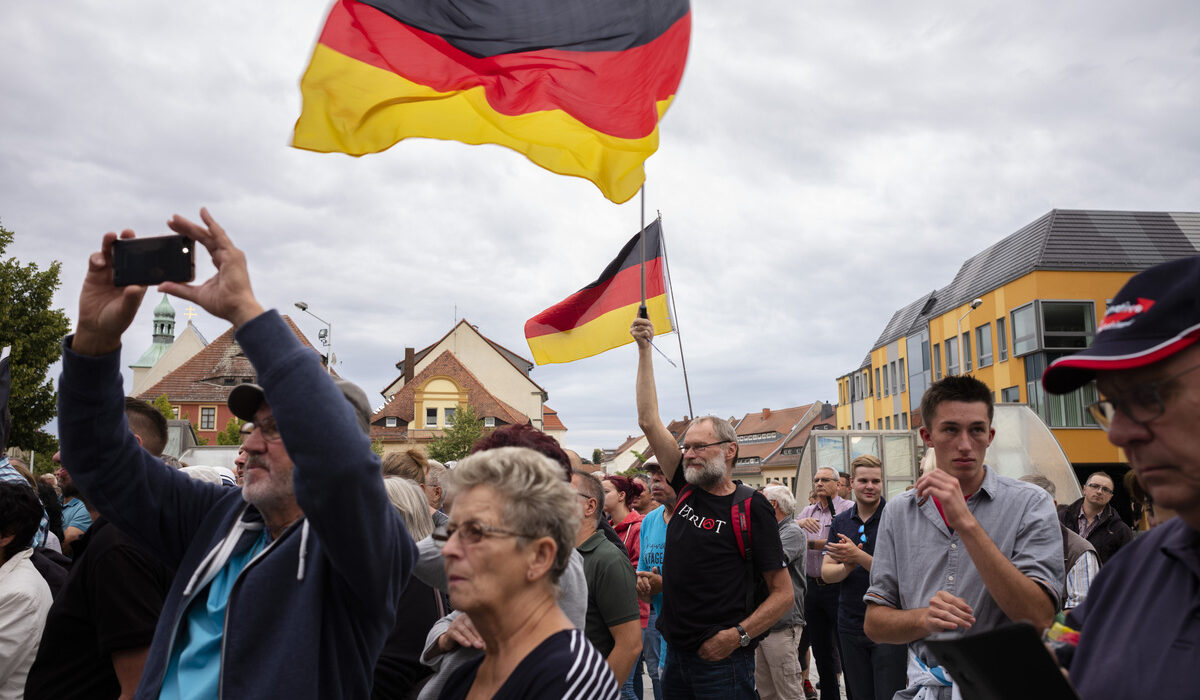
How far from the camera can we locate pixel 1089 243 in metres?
38.4

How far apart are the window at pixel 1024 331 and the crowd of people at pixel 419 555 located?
36.2 meters

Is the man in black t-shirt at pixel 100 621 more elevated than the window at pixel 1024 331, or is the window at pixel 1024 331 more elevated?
the window at pixel 1024 331

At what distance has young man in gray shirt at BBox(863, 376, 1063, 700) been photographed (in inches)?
120

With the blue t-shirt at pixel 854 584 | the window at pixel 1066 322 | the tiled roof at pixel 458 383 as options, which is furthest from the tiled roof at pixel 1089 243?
the blue t-shirt at pixel 854 584

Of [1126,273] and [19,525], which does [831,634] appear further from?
[1126,273]

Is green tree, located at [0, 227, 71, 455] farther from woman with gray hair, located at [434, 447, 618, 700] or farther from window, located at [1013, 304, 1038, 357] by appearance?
window, located at [1013, 304, 1038, 357]

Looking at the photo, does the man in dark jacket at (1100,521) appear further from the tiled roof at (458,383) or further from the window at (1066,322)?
the tiled roof at (458,383)

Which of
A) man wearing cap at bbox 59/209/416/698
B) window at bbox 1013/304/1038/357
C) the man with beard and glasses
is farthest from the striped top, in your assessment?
window at bbox 1013/304/1038/357

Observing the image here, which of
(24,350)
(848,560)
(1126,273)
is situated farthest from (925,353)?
(848,560)

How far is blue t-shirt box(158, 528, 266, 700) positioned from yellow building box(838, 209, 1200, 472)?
33.6 m

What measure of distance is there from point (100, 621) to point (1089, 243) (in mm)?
42127

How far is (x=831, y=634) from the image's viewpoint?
355 inches

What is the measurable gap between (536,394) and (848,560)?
6281 centimetres

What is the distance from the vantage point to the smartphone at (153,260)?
2.31 metres
